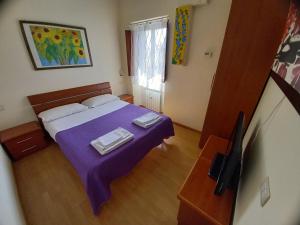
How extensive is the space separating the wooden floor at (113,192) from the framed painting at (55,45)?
1.70 meters

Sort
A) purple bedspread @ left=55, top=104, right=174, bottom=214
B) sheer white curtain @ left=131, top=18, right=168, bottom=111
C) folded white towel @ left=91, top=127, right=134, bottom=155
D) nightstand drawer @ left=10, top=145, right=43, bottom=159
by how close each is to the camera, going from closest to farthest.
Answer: purple bedspread @ left=55, top=104, right=174, bottom=214 < folded white towel @ left=91, top=127, right=134, bottom=155 < nightstand drawer @ left=10, top=145, right=43, bottom=159 < sheer white curtain @ left=131, top=18, right=168, bottom=111

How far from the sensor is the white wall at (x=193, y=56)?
2.05m

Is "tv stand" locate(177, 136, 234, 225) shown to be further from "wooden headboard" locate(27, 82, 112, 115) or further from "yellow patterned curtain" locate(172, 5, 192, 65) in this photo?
"wooden headboard" locate(27, 82, 112, 115)

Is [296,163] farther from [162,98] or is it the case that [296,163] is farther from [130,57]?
[130,57]

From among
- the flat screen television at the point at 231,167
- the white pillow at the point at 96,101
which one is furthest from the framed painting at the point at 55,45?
the flat screen television at the point at 231,167

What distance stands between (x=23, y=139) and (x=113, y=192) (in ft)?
5.72

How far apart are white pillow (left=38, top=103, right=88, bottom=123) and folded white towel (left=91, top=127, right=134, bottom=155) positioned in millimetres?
1188

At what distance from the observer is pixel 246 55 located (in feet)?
4.82

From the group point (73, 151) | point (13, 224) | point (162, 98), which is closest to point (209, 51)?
point (162, 98)

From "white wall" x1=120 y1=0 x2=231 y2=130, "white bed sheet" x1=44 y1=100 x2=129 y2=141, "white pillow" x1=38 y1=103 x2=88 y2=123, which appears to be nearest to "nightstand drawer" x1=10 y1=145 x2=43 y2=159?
"white bed sheet" x1=44 y1=100 x2=129 y2=141

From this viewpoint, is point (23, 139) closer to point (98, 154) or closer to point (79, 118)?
point (79, 118)

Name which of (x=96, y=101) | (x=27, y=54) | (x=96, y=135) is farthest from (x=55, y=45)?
(x=96, y=135)

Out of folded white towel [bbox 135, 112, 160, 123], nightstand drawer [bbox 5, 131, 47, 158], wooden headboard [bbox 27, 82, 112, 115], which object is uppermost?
wooden headboard [bbox 27, 82, 112, 115]

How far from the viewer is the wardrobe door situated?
1.28 metres
